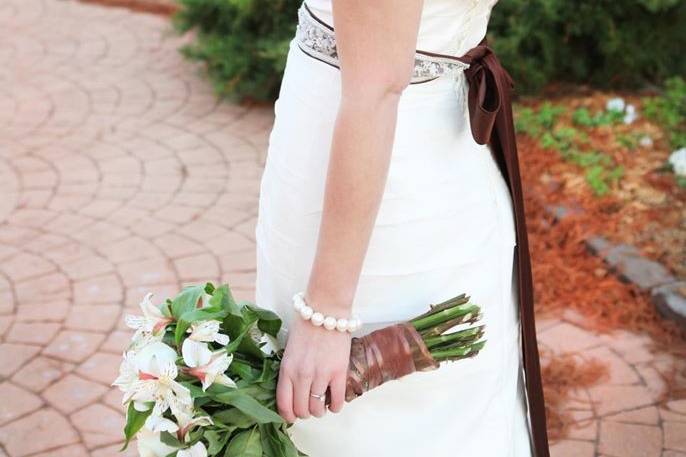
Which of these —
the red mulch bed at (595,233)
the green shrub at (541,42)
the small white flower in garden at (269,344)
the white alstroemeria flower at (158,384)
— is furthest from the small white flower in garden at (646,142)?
the white alstroemeria flower at (158,384)

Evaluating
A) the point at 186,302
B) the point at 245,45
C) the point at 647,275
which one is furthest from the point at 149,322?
the point at 245,45

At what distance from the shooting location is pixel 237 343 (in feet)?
4.73

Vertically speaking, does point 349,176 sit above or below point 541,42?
above

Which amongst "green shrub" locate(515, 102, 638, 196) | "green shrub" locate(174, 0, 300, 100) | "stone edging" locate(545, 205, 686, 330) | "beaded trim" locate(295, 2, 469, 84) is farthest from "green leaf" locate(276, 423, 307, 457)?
"green shrub" locate(174, 0, 300, 100)

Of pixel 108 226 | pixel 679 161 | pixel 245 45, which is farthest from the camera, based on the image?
pixel 245 45

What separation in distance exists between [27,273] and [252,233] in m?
1.01

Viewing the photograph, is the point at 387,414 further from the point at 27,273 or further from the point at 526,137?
the point at 526,137

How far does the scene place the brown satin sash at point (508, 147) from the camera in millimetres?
1621

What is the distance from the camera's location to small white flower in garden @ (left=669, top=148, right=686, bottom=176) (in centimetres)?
441

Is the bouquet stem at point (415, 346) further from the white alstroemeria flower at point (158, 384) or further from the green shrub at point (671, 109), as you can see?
the green shrub at point (671, 109)

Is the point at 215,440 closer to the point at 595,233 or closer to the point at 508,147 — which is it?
the point at 508,147

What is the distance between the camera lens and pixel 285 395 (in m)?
1.41

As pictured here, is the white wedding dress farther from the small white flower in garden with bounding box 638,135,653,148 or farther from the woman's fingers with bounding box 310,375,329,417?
the small white flower in garden with bounding box 638,135,653,148

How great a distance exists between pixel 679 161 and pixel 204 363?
3.61 m
